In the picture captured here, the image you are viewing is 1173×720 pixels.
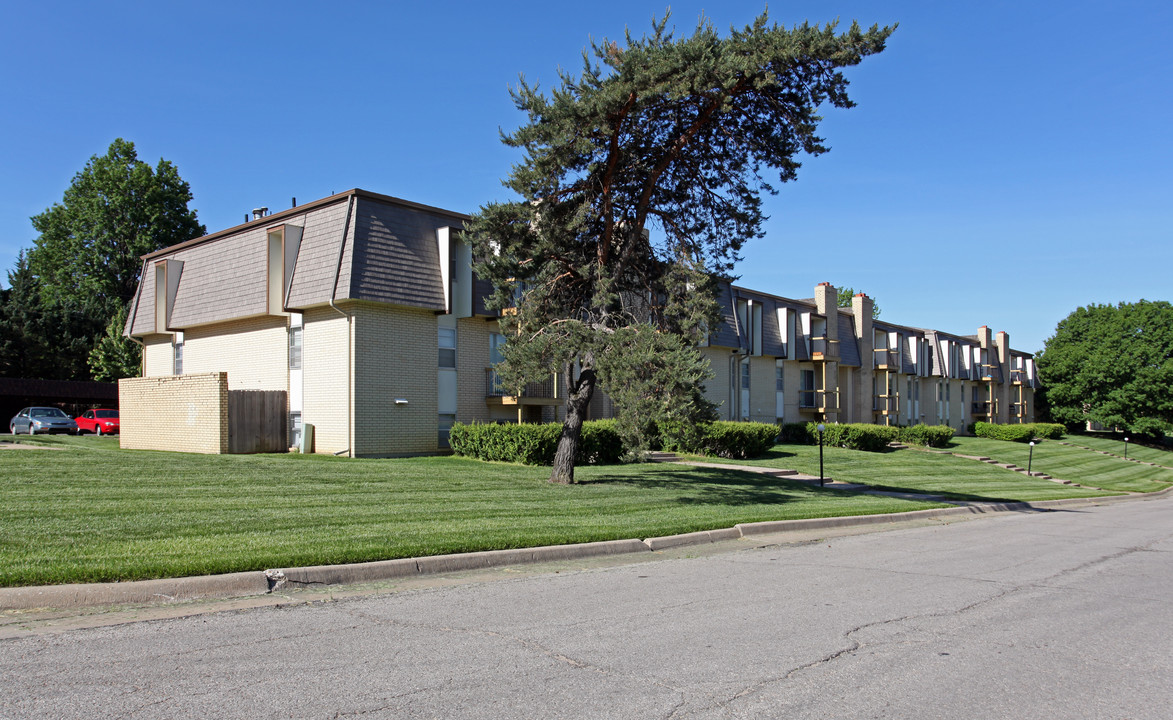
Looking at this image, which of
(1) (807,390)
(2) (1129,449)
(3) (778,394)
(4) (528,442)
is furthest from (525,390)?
(2) (1129,449)

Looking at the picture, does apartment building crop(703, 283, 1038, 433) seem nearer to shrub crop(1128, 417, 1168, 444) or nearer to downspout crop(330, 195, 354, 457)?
shrub crop(1128, 417, 1168, 444)

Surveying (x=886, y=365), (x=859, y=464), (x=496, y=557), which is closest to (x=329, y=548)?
(x=496, y=557)

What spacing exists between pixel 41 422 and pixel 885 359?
43.9 m

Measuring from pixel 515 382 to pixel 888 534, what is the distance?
760cm

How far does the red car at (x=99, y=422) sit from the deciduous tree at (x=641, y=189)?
3012cm

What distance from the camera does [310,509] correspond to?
11828 mm

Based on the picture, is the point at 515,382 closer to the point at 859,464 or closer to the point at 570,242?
the point at 570,242

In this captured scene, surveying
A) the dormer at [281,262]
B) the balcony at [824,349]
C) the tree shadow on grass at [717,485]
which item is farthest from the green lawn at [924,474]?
the dormer at [281,262]

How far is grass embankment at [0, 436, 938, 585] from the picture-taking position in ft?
27.0

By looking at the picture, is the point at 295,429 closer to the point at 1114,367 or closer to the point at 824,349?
the point at 824,349

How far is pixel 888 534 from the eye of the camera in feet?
45.6

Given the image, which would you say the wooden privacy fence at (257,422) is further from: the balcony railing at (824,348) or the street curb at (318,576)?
the balcony railing at (824,348)

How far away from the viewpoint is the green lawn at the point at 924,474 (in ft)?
76.6

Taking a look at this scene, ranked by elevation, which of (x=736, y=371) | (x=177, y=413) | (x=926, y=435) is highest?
(x=736, y=371)
